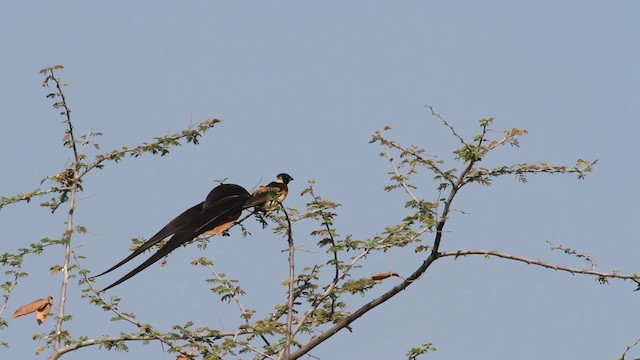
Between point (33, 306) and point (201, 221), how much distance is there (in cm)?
275

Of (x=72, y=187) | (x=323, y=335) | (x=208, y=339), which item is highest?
(x=72, y=187)

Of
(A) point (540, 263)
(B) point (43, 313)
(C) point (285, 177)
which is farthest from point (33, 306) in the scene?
(A) point (540, 263)

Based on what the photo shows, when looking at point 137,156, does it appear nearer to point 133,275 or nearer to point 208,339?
point 208,339

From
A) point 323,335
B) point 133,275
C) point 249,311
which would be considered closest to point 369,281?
point 323,335

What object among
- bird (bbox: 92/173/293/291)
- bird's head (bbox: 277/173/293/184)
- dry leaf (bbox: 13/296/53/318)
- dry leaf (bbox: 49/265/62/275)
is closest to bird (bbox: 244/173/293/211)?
bird (bbox: 92/173/293/291)

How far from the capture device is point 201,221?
7.95 m

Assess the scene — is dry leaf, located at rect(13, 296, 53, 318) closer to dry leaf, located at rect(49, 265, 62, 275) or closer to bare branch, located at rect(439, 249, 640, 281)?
dry leaf, located at rect(49, 265, 62, 275)

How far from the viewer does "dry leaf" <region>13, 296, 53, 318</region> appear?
9.67 metres

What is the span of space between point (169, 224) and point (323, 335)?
79.2 inches

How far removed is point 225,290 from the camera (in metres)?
9.78

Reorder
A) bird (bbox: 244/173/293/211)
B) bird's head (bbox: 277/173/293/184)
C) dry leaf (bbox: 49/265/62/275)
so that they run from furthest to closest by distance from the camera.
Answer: dry leaf (bbox: 49/265/62/275), bird's head (bbox: 277/173/293/184), bird (bbox: 244/173/293/211)

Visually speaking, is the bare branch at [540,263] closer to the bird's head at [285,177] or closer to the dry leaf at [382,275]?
the dry leaf at [382,275]

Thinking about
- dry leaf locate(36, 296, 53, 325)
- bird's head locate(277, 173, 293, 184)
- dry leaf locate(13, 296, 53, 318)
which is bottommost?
bird's head locate(277, 173, 293, 184)

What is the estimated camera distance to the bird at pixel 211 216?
7.81m
